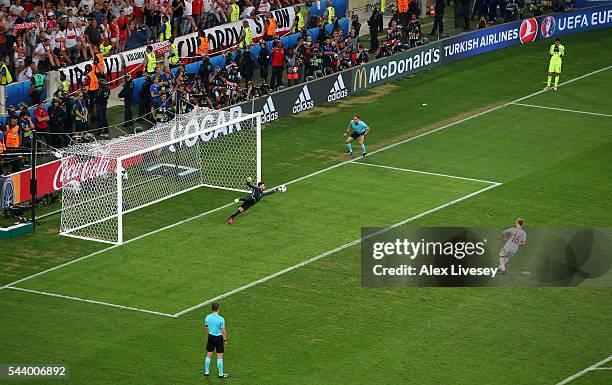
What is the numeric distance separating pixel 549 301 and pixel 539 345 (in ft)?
10.3

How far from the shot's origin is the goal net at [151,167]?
136 ft

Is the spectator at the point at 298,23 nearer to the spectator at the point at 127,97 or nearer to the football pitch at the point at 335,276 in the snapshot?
the football pitch at the point at 335,276

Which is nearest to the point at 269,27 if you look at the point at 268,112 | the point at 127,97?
the point at 268,112

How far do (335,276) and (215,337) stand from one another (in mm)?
7704

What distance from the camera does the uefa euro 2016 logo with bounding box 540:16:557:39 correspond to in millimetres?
66188

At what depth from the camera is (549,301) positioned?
1438 inches

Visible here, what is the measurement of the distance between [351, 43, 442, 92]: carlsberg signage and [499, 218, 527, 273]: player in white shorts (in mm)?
20569

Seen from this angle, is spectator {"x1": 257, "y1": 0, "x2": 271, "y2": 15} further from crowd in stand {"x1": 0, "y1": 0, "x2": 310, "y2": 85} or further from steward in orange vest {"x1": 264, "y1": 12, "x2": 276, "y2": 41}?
crowd in stand {"x1": 0, "y1": 0, "x2": 310, "y2": 85}

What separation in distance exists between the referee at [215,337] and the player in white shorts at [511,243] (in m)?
9.75

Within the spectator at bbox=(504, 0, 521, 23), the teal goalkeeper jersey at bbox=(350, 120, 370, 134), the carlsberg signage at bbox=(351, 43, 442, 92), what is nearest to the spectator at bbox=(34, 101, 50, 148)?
the teal goalkeeper jersey at bbox=(350, 120, 370, 134)

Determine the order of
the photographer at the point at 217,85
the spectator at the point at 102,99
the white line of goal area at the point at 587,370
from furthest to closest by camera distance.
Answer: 1. the photographer at the point at 217,85
2. the spectator at the point at 102,99
3. the white line of goal area at the point at 587,370

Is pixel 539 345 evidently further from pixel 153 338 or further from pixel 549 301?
pixel 153 338

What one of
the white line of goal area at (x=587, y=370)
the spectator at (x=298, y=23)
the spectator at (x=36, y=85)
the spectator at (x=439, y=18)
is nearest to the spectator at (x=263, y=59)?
Answer: the spectator at (x=298, y=23)

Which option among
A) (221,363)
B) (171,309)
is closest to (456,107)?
(171,309)
